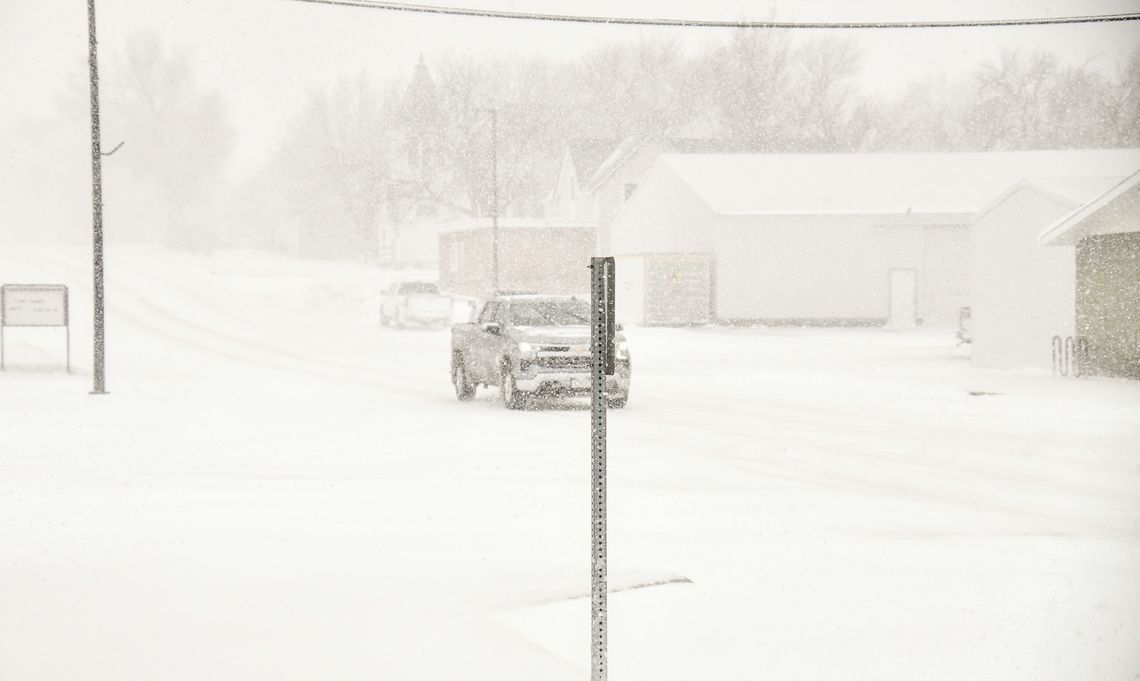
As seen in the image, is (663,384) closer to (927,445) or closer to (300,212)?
(927,445)

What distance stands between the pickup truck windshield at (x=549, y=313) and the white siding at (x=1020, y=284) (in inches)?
499

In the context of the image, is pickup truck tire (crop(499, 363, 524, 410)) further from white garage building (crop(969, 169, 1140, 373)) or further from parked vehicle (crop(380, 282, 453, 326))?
parked vehicle (crop(380, 282, 453, 326))

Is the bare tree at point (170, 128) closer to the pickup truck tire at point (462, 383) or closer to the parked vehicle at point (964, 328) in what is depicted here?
the parked vehicle at point (964, 328)

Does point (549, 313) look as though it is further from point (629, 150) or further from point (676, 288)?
point (629, 150)

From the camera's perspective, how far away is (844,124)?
86688mm

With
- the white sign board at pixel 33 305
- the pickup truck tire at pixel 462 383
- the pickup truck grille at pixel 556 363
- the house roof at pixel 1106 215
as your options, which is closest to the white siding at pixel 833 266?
the house roof at pixel 1106 215

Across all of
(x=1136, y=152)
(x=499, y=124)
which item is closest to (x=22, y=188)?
(x=499, y=124)

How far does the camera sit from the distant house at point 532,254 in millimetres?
61812

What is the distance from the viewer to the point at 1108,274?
27891 mm

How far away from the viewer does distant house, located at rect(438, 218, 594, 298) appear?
61.8 metres

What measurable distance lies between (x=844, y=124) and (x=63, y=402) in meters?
71.2

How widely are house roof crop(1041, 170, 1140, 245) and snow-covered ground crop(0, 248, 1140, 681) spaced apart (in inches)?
166

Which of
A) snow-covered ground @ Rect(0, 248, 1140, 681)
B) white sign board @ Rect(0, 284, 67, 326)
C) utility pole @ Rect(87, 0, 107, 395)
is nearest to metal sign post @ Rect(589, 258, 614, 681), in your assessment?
snow-covered ground @ Rect(0, 248, 1140, 681)

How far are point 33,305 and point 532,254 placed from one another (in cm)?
3557
